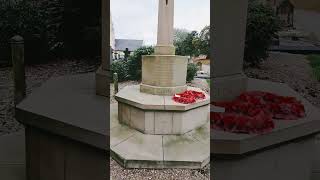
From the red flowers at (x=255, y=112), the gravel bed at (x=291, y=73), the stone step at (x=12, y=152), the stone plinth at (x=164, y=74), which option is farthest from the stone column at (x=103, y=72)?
the stone step at (x=12, y=152)

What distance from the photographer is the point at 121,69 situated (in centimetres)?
191

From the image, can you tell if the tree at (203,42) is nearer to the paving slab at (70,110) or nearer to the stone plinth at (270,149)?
the stone plinth at (270,149)

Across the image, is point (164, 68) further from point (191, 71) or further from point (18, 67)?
point (18, 67)

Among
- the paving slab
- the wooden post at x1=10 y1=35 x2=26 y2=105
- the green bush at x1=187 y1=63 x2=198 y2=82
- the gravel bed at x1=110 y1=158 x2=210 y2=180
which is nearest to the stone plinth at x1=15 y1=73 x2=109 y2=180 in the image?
the paving slab

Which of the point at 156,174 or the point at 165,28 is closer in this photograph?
the point at 165,28

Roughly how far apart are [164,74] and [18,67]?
1.41 m

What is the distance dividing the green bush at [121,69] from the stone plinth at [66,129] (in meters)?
0.44

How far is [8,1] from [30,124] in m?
0.82

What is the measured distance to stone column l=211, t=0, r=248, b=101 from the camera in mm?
2191

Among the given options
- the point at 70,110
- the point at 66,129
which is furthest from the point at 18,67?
the point at 66,129

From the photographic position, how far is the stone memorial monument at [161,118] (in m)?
1.83

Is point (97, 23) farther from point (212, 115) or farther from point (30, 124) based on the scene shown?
point (212, 115)

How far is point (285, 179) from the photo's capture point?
247cm

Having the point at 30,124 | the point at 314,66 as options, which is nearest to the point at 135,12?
the point at 30,124
